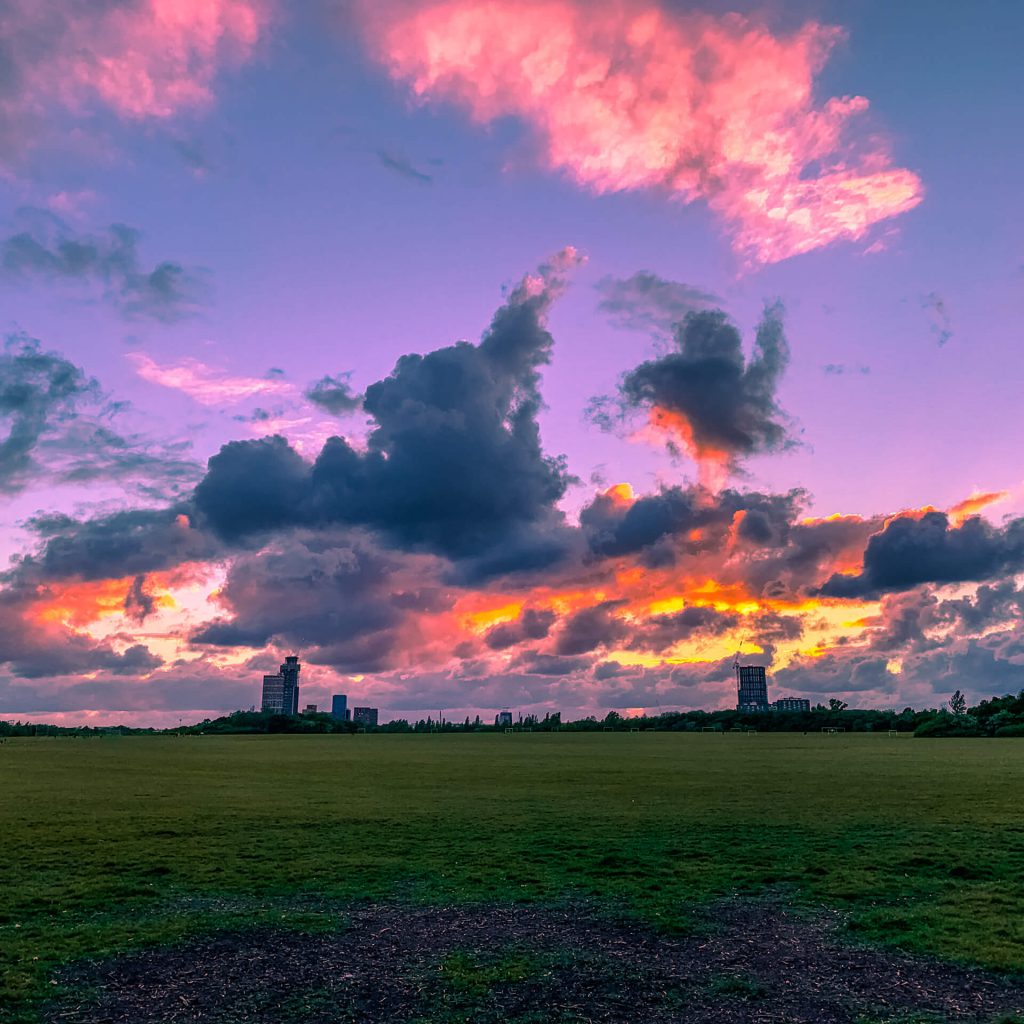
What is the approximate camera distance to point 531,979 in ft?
47.0

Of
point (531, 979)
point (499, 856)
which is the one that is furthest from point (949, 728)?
point (531, 979)

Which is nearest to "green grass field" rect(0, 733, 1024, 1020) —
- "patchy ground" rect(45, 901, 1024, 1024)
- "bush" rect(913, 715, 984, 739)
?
"patchy ground" rect(45, 901, 1024, 1024)

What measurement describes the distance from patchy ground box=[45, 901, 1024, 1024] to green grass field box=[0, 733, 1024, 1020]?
1.18 m

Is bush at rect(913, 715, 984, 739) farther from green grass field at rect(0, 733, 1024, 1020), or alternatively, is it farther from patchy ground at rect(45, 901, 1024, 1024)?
patchy ground at rect(45, 901, 1024, 1024)

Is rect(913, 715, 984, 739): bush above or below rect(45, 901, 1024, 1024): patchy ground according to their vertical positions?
below

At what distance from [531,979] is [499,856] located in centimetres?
1127

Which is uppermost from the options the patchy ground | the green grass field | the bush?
the patchy ground

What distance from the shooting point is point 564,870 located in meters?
23.3

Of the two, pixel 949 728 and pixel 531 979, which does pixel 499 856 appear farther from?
pixel 949 728

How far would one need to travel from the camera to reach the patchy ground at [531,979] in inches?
508

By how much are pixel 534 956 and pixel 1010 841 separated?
67.9 feet

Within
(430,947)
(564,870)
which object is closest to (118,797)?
(564,870)

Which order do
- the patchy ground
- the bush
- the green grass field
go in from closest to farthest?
the patchy ground
the green grass field
the bush

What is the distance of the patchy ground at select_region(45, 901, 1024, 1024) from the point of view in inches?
508
